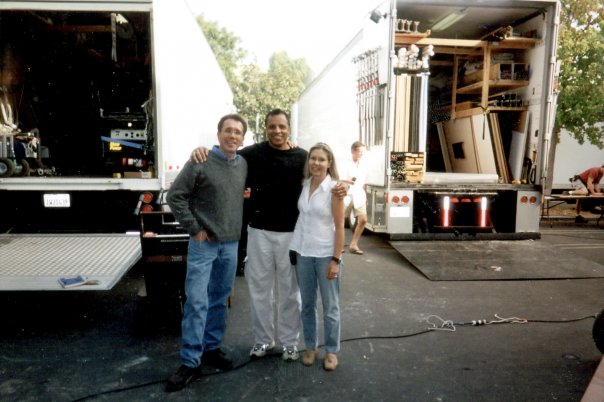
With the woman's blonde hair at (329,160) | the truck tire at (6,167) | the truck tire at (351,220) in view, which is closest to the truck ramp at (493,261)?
the truck tire at (351,220)

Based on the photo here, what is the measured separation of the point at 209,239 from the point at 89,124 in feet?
19.7

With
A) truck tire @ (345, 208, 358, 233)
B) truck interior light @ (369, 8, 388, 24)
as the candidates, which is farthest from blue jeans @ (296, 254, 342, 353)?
truck tire @ (345, 208, 358, 233)

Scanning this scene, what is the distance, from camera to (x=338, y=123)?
1009 cm

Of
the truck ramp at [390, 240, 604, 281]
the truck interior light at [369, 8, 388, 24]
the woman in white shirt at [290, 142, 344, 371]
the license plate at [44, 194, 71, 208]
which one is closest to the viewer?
the woman in white shirt at [290, 142, 344, 371]

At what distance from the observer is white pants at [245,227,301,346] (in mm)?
3420

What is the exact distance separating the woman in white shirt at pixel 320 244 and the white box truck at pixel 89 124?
5.36 ft

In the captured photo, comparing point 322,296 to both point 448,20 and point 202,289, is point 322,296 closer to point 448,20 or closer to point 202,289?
point 202,289

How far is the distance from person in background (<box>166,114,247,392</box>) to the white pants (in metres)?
0.16

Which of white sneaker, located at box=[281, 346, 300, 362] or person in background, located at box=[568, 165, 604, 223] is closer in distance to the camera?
white sneaker, located at box=[281, 346, 300, 362]

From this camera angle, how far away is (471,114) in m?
8.65

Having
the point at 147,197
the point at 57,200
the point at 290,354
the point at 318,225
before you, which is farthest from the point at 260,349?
the point at 57,200

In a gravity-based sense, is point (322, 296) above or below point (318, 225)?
below

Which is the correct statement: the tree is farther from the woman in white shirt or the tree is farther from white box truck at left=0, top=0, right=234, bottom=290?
the woman in white shirt

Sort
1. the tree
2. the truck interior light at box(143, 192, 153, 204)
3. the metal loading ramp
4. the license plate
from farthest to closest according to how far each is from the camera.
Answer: the tree → the license plate → the truck interior light at box(143, 192, 153, 204) → the metal loading ramp
